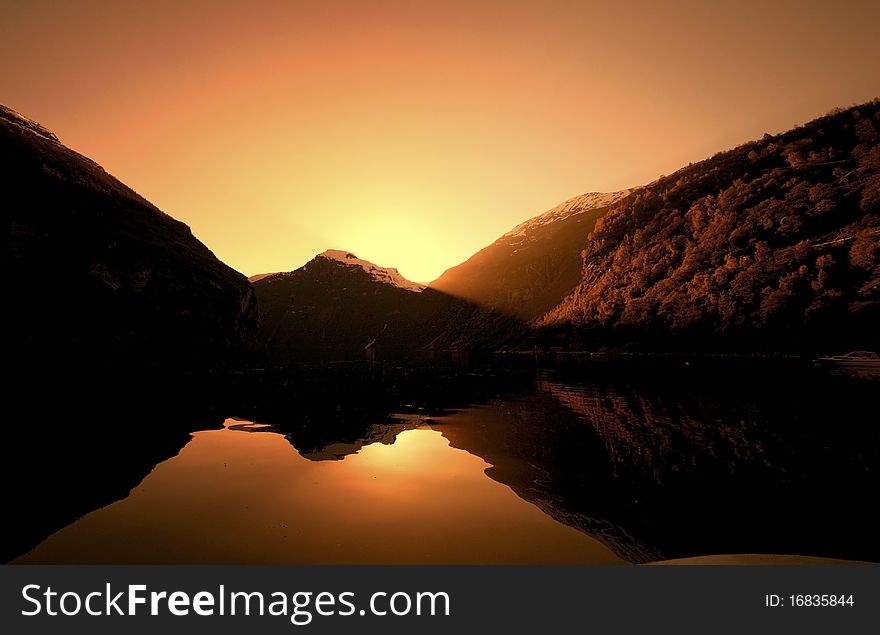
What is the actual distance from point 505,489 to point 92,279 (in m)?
99.4

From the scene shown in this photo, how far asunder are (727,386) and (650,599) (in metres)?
44.6

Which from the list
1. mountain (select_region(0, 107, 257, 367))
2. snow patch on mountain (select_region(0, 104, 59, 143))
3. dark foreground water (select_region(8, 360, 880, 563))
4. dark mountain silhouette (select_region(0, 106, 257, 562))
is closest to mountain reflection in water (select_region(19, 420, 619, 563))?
dark foreground water (select_region(8, 360, 880, 563))

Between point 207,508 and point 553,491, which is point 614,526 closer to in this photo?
point 553,491

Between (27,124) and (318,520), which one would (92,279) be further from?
(27,124)

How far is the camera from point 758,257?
109 m

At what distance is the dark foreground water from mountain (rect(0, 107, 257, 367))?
66932 mm

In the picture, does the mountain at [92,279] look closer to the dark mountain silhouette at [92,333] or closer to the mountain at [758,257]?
the dark mountain silhouette at [92,333]

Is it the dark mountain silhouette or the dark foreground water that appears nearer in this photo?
the dark foreground water

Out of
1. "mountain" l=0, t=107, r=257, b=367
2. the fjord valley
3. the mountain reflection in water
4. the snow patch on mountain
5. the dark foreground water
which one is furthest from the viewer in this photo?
the snow patch on mountain

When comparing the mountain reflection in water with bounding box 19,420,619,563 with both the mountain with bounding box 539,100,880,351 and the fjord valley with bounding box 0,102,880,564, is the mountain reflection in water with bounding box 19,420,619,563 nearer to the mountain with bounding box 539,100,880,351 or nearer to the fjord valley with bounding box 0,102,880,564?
the fjord valley with bounding box 0,102,880,564

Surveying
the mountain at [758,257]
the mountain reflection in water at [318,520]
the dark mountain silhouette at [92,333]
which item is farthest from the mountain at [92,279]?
the mountain at [758,257]

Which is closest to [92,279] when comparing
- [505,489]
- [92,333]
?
[92,333]

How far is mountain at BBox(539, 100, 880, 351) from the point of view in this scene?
297 ft

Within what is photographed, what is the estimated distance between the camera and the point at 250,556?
33.6 feet
